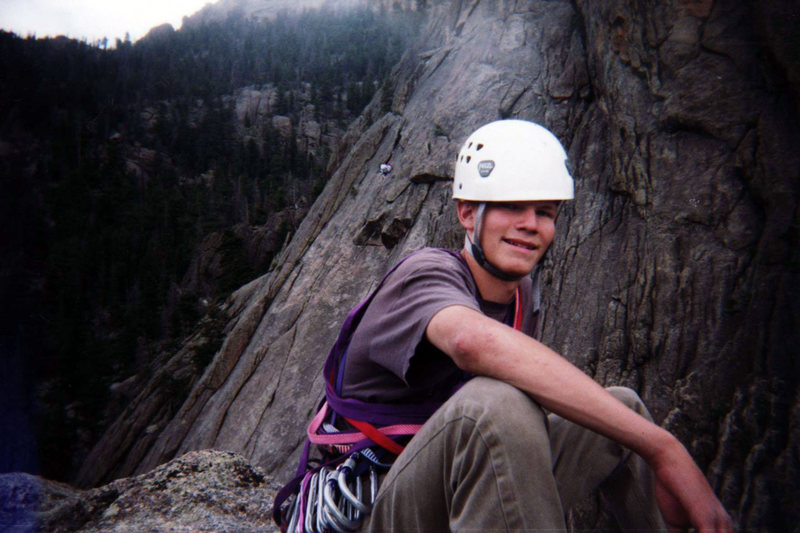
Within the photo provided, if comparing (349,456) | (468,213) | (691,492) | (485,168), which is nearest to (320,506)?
(349,456)

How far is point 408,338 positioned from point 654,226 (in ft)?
13.5

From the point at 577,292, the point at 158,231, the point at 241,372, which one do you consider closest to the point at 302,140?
the point at 158,231

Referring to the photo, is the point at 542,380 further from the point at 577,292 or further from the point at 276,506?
the point at 577,292

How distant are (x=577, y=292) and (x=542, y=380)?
4.95 meters

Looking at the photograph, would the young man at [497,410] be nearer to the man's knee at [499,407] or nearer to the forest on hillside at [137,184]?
the man's knee at [499,407]

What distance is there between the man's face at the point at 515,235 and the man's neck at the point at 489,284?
11 centimetres

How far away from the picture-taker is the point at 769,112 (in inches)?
154

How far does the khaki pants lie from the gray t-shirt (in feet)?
0.96

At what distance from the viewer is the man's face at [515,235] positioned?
2518 millimetres

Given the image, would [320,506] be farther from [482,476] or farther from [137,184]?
[137,184]

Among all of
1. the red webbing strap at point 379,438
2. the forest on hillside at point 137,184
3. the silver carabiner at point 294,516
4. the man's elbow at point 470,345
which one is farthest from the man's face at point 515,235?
the forest on hillside at point 137,184

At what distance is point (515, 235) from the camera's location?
2.56 meters

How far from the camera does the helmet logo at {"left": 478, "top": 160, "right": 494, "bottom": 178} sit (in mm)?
2696

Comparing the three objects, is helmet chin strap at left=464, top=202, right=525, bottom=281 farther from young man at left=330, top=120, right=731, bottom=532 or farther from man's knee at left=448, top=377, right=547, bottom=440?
man's knee at left=448, top=377, right=547, bottom=440
